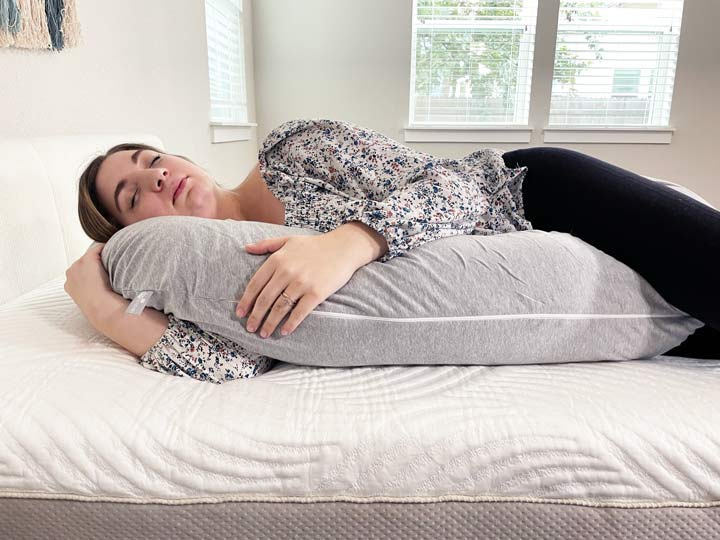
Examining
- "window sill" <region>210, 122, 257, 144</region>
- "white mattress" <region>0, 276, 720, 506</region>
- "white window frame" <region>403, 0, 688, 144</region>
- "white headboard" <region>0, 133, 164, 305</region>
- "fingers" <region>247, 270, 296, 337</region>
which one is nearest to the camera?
"white mattress" <region>0, 276, 720, 506</region>

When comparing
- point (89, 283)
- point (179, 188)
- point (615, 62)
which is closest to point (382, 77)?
point (615, 62)

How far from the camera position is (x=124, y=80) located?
1877 mm

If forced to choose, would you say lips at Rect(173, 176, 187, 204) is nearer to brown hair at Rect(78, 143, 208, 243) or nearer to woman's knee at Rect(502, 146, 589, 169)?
brown hair at Rect(78, 143, 208, 243)

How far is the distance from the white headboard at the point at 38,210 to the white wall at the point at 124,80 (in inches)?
5.9

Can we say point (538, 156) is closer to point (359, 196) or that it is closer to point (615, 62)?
point (359, 196)

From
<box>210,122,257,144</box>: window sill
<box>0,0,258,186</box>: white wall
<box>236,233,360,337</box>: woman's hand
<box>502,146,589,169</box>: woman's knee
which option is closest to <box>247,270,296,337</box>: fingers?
<box>236,233,360,337</box>: woman's hand

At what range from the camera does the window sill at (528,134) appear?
3.66 m

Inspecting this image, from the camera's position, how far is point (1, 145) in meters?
1.08

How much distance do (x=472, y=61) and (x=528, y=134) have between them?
0.65 metres

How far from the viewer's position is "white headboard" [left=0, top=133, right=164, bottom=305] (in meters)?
1.04

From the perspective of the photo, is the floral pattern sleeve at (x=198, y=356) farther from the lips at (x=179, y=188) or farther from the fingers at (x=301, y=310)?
the lips at (x=179, y=188)

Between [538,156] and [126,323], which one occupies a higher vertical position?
[538,156]

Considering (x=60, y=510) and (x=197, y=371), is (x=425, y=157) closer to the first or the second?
(x=197, y=371)

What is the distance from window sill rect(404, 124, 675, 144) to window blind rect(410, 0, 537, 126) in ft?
0.21
